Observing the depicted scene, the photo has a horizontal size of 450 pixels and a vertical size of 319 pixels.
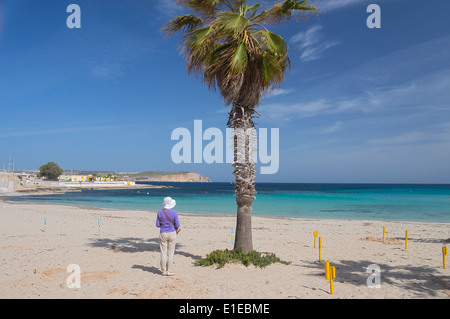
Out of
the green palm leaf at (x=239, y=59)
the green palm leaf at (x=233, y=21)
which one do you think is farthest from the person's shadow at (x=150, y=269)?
the green palm leaf at (x=233, y=21)

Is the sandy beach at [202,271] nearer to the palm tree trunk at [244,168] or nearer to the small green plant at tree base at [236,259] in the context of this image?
the small green plant at tree base at [236,259]

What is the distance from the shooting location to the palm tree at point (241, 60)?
26.3 ft

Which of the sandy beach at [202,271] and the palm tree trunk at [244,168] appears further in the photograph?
the palm tree trunk at [244,168]

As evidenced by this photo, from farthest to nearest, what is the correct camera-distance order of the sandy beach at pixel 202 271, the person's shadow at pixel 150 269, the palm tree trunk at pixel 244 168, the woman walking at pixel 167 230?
the palm tree trunk at pixel 244 168 < the person's shadow at pixel 150 269 < the woman walking at pixel 167 230 < the sandy beach at pixel 202 271

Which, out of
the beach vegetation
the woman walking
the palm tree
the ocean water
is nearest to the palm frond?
the palm tree

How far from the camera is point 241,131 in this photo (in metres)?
8.52

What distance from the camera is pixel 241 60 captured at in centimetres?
775

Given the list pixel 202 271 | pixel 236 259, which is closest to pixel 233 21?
pixel 236 259

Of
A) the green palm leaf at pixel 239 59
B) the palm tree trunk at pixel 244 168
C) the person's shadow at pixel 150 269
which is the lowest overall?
the person's shadow at pixel 150 269

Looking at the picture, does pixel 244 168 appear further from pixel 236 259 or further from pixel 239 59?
pixel 239 59

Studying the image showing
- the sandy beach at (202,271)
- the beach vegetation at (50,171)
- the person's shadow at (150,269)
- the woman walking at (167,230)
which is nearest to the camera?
the sandy beach at (202,271)

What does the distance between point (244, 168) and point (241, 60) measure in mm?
2820

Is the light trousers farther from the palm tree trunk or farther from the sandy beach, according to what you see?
the palm tree trunk
